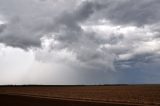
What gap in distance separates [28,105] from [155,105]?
42.9ft

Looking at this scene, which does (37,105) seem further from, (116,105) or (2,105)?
(116,105)

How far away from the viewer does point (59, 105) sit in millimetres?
29578

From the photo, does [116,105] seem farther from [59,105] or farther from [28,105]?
[28,105]

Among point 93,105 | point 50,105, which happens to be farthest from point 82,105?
point 50,105

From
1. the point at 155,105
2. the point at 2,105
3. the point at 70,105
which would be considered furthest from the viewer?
the point at 2,105

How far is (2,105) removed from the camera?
103ft

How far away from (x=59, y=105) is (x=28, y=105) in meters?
3.54

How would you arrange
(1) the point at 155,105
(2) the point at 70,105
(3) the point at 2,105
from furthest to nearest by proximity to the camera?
(3) the point at 2,105 → (2) the point at 70,105 → (1) the point at 155,105

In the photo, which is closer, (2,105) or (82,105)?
(82,105)

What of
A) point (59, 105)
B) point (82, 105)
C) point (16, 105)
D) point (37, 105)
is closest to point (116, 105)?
point (82, 105)

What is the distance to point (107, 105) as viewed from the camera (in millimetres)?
28219

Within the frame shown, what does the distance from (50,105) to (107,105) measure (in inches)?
232

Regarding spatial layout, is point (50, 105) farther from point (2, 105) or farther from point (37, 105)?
point (2, 105)

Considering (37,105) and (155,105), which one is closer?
(155,105)
